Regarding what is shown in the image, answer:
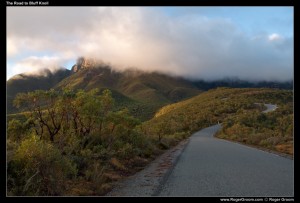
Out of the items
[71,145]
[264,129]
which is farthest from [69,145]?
[264,129]

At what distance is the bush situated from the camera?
8898 millimetres

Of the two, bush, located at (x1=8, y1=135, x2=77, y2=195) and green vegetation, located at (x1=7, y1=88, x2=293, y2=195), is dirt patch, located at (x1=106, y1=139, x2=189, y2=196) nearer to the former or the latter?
green vegetation, located at (x1=7, y1=88, x2=293, y2=195)

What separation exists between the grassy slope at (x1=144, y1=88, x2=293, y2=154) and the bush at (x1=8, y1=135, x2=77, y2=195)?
48.4 ft

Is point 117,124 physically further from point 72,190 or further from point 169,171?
point 72,190

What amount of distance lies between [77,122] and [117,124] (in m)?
2.49

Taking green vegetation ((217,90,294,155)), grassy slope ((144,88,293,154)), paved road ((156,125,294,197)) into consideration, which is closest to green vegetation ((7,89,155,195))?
paved road ((156,125,294,197))

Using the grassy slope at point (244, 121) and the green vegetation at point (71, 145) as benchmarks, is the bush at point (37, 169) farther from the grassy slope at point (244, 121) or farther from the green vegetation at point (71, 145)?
the grassy slope at point (244, 121)

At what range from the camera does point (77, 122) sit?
17344mm

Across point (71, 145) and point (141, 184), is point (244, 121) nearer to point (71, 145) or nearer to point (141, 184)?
point (71, 145)

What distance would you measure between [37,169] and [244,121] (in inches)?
1664

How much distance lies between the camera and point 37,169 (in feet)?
29.6

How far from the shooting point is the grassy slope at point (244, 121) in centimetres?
2816

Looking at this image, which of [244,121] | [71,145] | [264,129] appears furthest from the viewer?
[244,121]
